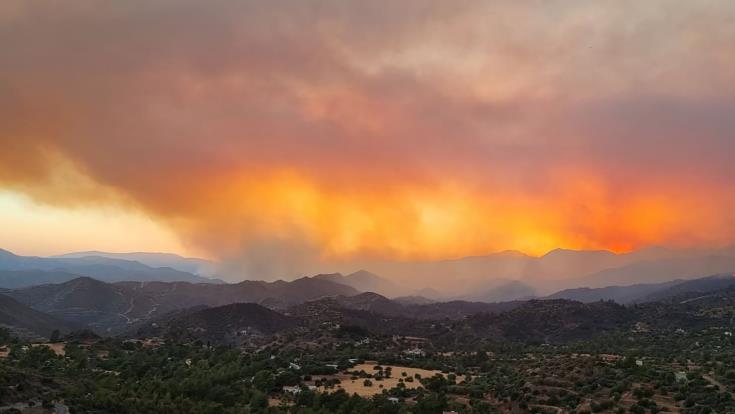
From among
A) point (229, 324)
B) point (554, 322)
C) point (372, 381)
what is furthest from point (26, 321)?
point (554, 322)

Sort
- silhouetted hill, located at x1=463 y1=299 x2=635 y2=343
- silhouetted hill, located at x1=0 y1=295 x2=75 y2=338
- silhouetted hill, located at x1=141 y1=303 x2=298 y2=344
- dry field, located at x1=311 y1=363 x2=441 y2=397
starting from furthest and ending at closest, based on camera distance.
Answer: silhouetted hill, located at x1=0 y1=295 x2=75 y2=338 < silhouetted hill, located at x1=463 y1=299 x2=635 y2=343 < silhouetted hill, located at x1=141 y1=303 x2=298 y2=344 < dry field, located at x1=311 y1=363 x2=441 y2=397

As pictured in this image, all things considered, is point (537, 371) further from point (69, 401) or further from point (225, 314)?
point (225, 314)

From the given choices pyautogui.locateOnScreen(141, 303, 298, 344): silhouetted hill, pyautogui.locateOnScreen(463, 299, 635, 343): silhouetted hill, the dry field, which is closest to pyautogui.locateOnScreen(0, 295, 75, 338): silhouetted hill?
pyautogui.locateOnScreen(141, 303, 298, 344): silhouetted hill

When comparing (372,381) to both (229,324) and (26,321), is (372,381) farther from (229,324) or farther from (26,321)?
(26,321)

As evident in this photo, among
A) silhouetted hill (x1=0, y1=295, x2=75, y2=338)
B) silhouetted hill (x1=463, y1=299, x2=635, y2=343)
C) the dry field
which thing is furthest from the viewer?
silhouetted hill (x1=0, y1=295, x2=75, y2=338)

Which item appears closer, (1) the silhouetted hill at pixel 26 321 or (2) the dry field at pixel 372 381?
(2) the dry field at pixel 372 381

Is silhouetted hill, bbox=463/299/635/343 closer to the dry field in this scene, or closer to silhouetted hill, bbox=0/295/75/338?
the dry field

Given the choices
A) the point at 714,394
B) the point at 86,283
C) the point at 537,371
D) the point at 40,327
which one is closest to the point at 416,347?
the point at 537,371

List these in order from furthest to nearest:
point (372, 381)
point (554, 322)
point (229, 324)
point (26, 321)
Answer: point (26, 321)
point (554, 322)
point (229, 324)
point (372, 381)

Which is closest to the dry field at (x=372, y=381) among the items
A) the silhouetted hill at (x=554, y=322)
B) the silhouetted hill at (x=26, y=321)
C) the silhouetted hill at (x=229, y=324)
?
the silhouetted hill at (x=229, y=324)

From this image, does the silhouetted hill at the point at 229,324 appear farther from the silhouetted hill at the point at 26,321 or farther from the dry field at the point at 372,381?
the dry field at the point at 372,381

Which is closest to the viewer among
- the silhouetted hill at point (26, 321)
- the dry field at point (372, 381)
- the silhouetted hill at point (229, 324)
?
the dry field at point (372, 381)
